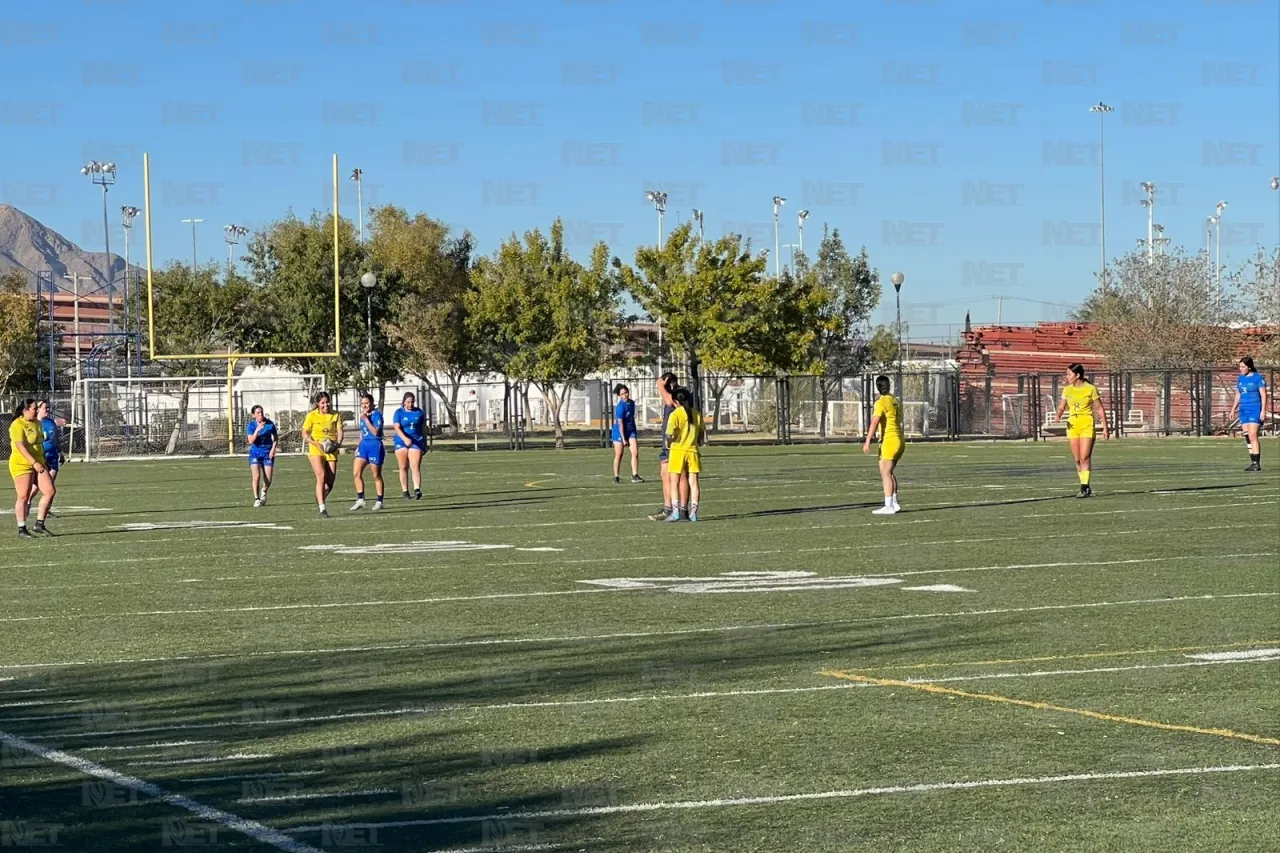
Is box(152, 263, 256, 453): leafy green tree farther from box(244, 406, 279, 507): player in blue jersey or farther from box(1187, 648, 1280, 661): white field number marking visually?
box(1187, 648, 1280, 661): white field number marking

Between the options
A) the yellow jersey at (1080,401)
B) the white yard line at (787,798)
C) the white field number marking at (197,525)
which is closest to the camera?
the white yard line at (787,798)

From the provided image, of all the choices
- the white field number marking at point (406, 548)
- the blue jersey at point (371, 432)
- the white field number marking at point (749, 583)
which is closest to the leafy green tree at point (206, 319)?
the blue jersey at point (371, 432)

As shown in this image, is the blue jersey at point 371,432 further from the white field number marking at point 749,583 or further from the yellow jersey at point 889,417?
the white field number marking at point 749,583

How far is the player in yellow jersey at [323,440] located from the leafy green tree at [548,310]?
3435 cm

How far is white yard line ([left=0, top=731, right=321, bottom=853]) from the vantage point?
6195 mm

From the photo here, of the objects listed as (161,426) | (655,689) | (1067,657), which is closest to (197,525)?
(655,689)

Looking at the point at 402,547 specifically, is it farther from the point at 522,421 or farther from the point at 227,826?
the point at 522,421

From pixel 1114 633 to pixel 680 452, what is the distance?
9968 mm

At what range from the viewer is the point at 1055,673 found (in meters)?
9.62

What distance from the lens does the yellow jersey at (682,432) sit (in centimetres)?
2080

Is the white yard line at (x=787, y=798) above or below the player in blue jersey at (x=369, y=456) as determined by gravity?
below

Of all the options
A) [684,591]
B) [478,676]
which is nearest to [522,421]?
[684,591]

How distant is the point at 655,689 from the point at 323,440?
15.7m

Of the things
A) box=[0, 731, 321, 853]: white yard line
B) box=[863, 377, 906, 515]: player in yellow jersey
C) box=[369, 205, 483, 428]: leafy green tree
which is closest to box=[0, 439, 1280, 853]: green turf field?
box=[0, 731, 321, 853]: white yard line
